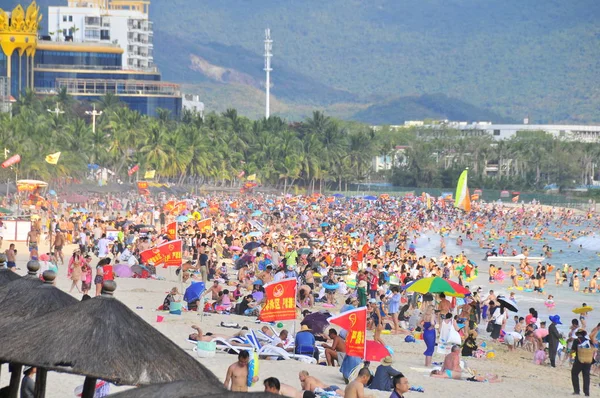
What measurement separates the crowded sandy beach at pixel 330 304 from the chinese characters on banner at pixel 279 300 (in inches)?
1.6

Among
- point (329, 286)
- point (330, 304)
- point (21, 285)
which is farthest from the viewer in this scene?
point (329, 286)

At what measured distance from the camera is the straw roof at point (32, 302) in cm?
1011

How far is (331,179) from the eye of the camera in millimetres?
100062

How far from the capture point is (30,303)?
33.6ft

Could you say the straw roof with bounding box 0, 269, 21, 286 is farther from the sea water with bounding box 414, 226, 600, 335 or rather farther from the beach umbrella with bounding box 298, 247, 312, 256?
the beach umbrella with bounding box 298, 247, 312, 256

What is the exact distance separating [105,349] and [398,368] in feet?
29.0

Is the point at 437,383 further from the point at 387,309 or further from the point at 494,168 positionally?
the point at 494,168

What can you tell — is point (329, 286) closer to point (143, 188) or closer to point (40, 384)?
point (40, 384)

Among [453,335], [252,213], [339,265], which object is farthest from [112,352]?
[252,213]

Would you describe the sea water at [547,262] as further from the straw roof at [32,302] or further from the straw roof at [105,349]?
the straw roof at [105,349]

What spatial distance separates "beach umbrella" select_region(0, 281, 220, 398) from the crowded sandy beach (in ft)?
2.64

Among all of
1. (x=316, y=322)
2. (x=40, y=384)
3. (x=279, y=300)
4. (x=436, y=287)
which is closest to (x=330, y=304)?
(x=436, y=287)

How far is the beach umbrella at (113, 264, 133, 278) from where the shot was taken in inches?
1026

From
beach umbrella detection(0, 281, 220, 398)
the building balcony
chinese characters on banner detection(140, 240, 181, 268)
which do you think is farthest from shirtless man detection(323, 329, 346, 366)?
the building balcony
